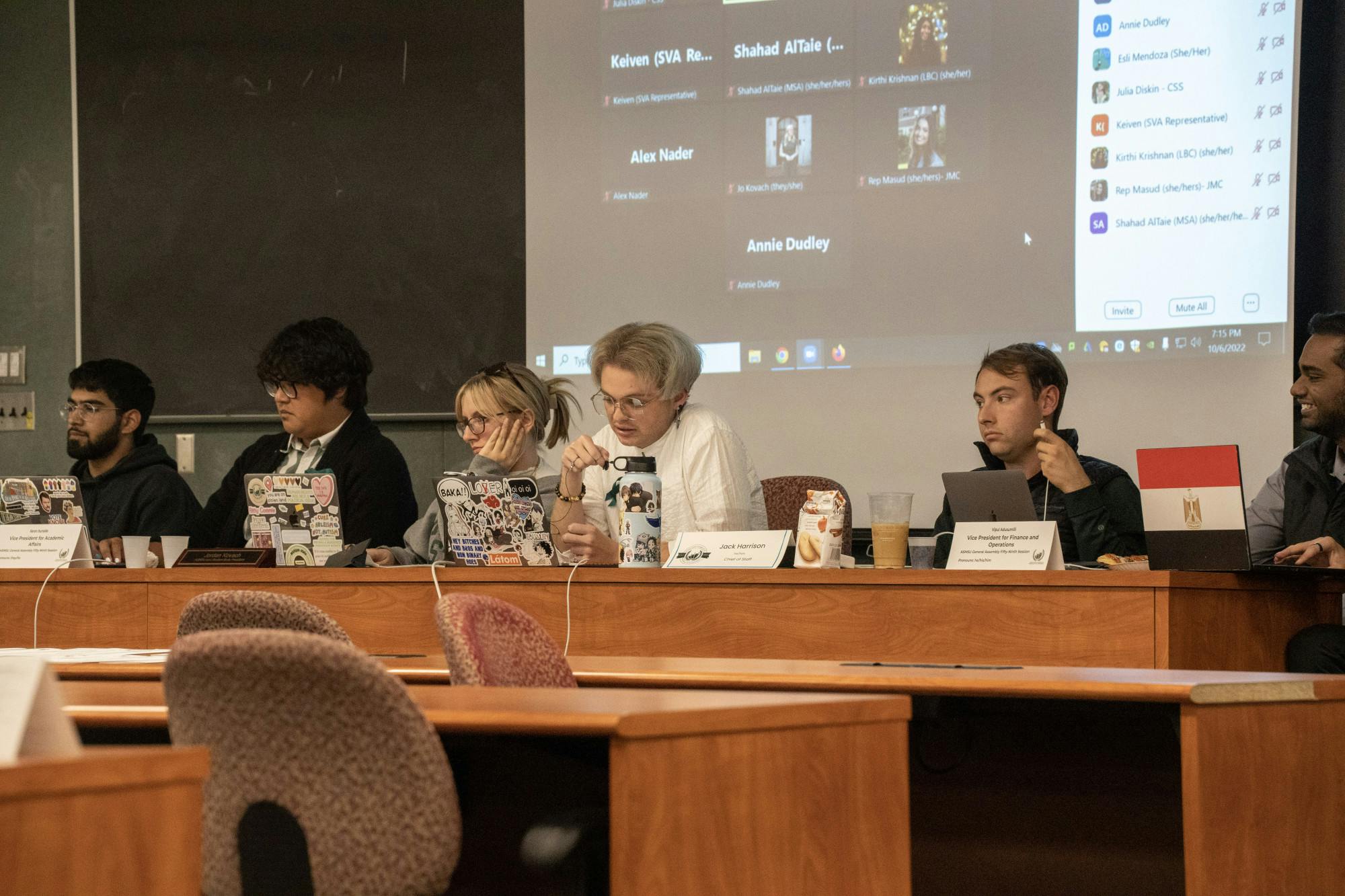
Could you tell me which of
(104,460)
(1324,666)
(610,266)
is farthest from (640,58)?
(1324,666)

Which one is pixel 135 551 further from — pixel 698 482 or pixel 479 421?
pixel 698 482

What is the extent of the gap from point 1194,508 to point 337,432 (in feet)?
7.61

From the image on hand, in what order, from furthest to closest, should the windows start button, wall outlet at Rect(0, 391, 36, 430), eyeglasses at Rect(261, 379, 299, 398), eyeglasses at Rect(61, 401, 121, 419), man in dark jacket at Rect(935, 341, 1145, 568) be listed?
wall outlet at Rect(0, 391, 36, 430)
eyeglasses at Rect(61, 401, 121, 419)
the windows start button
eyeglasses at Rect(261, 379, 299, 398)
man in dark jacket at Rect(935, 341, 1145, 568)

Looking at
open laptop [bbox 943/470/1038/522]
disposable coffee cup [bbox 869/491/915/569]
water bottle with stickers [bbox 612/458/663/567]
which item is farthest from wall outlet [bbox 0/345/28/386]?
open laptop [bbox 943/470/1038/522]

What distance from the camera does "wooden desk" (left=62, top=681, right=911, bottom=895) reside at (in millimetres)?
1272

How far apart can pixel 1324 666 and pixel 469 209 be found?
10.6 feet

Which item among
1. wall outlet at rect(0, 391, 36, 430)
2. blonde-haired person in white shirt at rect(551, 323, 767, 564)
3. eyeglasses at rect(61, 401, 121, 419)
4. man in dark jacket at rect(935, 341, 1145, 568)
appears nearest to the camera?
man in dark jacket at rect(935, 341, 1145, 568)

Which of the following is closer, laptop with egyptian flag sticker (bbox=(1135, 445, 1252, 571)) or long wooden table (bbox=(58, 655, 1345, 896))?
long wooden table (bbox=(58, 655, 1345, 896))

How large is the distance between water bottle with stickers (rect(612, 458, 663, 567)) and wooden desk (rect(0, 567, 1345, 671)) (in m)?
0.07

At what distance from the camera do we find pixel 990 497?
2664 mm

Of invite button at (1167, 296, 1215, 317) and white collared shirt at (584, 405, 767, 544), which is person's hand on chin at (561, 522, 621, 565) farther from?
invite button at (1167, 296, 1215, 317)

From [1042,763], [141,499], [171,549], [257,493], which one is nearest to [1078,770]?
[1042,763]

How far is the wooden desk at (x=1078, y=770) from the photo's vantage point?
1.63 metres

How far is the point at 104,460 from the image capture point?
4.22 metres
